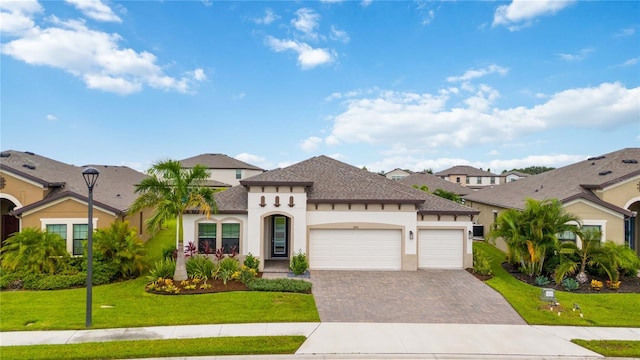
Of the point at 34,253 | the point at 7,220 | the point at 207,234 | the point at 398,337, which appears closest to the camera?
the point at 398,337

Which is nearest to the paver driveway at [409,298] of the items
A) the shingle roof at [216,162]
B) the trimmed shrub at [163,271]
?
the trimmed shrub at [163,271]

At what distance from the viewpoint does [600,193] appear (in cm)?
1719

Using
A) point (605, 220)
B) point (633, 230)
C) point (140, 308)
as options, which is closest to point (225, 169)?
point (140, 308)

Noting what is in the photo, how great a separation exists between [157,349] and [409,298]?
27.5 ft

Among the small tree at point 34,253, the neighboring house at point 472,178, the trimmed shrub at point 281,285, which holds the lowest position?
the trimmed shrub at point 281,285

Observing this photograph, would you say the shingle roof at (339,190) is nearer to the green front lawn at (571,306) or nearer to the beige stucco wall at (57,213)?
the green front lawn at (571,306)

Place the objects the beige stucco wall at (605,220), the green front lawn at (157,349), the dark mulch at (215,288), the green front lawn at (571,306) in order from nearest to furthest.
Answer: the green front lawn at (157,349), the green front lawn at (571,306), the dark mulch at (215,288), the beige stucco wall at (605,220)

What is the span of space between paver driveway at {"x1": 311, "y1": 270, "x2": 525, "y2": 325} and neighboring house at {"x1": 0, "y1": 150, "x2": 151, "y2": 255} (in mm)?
11311

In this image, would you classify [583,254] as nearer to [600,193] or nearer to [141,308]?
[600,193]

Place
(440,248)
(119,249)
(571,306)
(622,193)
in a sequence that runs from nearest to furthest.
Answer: (571,306)
(119,249)
(440,248)
(622,193)

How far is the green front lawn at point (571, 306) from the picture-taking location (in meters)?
10.0

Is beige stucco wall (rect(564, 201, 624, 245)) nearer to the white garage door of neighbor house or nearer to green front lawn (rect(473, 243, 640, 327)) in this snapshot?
green front lawn (rect(473, 243, 640, 327))

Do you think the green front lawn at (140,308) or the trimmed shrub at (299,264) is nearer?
the green front lawn at (140,308)

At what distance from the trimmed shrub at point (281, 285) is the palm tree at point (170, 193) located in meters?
3.17
